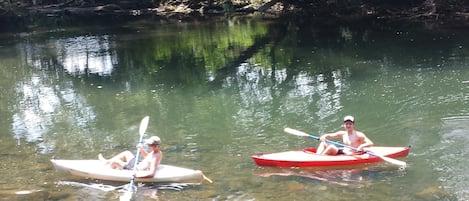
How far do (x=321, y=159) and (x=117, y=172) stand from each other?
12.6 feet

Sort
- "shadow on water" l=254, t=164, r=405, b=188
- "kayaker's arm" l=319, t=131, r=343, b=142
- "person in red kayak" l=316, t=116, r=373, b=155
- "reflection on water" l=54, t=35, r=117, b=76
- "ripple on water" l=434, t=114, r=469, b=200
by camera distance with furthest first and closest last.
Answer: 1. "reflection on water" l=54, t=35, r=117, b=76
2. "kayaker's arm" l=319, t=131, r=343, b=142
3. "person in red kayak" l=316, t=116, r=373, b=155
4. "shadow on water" l=254, t=164, r=405, b=188
5. "ripple on water" l=434, t=114, r=469, b=200

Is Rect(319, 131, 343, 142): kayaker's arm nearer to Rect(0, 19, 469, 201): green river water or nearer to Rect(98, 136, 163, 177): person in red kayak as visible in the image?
Rect(0, 19, 469, 201): green river water

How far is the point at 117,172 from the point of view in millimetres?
10406

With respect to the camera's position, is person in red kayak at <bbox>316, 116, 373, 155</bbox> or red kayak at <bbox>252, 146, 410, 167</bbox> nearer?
red kayak at <bbox>252, 146, 410, 167</bbox>

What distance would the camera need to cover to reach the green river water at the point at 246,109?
33.4ft

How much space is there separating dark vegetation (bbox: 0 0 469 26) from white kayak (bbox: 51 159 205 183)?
80.1 ft

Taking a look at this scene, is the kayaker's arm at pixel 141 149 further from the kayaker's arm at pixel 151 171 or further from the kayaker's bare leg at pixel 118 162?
the kayaker's arm at pixel 151 171

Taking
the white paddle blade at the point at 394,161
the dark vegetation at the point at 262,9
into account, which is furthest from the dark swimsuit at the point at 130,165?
the dark vegetation at the point at 262,9

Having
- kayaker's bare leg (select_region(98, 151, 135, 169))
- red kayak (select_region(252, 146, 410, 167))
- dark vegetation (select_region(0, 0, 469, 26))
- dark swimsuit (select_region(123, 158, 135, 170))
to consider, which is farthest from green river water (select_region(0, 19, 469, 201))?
dark vegetation (select_region(0, 0, 469, 26))

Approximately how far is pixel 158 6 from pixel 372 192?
4379cm

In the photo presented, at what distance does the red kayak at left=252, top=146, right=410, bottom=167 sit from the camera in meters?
10.6

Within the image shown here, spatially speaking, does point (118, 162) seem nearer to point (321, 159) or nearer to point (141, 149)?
point (141, 149)

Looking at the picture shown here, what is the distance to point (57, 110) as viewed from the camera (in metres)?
16.7

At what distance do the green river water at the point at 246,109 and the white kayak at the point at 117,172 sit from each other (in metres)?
0.18
